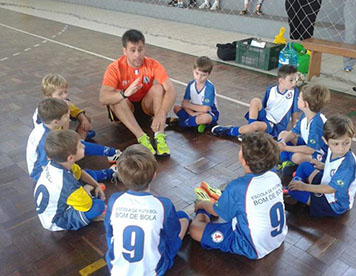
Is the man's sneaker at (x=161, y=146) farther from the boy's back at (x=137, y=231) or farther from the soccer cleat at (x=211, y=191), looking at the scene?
the boy's back at (x=137, y=231)

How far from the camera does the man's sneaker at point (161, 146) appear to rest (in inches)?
126

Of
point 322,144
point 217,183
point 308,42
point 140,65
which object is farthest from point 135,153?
point 308,42

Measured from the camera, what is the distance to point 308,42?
4.98m

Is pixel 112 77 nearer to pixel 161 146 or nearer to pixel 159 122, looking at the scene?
pixel 159 122

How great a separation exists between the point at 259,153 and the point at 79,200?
1088mm

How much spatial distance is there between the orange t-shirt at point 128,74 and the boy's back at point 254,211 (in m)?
1.86

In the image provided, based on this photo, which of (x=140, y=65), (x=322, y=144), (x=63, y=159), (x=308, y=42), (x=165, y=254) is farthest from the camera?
(x=308, y=42)

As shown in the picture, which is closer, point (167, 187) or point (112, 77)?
point (167, 187)

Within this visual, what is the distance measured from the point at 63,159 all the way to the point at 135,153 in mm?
545

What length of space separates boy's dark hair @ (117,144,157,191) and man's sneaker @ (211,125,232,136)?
1.83 meters

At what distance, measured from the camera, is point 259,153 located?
6.18 feet

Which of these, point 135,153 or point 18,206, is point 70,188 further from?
point 18,206

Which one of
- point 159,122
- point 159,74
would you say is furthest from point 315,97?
point 159,74

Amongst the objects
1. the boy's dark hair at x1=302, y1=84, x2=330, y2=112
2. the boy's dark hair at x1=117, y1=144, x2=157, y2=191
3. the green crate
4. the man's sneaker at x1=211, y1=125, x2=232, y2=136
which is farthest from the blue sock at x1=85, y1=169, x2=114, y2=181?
the green crate
